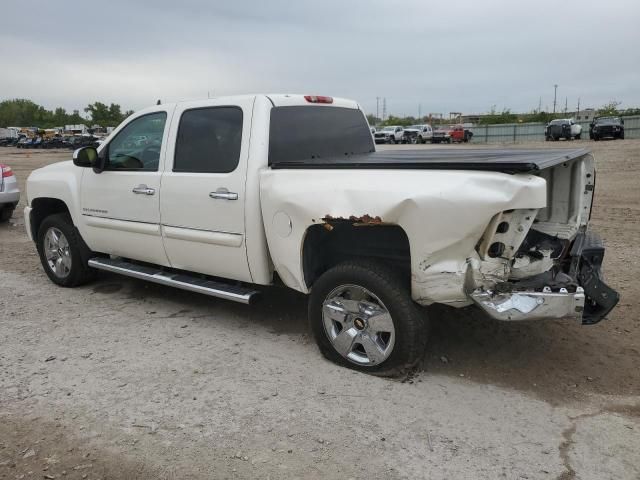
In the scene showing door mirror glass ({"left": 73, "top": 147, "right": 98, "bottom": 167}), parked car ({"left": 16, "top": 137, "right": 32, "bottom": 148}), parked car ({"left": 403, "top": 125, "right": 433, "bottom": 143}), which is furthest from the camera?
parked car ({"left": 16, "top": 137, "right": 32, "bottom": 148})

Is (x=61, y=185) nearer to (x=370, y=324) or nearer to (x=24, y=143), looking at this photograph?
(x=370, y=324)

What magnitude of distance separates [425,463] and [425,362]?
1.25m

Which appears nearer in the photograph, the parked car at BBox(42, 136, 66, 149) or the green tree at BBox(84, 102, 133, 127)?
the parked car at BBox(42, 136, 66, 149)

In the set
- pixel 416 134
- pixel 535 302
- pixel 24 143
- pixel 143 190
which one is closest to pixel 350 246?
pixel 535 302

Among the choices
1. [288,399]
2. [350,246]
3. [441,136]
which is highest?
[350,246]

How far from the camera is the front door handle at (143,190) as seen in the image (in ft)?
15.7

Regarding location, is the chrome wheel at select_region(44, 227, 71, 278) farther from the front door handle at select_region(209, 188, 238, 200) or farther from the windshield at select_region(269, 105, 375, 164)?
the windshield at select_region(269, 105, 375, 164)

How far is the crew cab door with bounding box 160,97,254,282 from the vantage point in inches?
166

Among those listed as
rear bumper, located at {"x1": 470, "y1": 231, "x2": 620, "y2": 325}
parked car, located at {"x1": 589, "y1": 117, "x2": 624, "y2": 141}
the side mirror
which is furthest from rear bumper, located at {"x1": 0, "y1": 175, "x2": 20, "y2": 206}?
parked car, located at {"x1": 589, "y1": 117, "x2": 624, "y2": 141}

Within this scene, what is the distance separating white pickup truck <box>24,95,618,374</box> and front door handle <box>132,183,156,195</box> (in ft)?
0.05

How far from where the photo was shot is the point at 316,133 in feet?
15.6

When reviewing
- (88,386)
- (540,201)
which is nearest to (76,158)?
(88,386)

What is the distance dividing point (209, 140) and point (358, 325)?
1959 mm

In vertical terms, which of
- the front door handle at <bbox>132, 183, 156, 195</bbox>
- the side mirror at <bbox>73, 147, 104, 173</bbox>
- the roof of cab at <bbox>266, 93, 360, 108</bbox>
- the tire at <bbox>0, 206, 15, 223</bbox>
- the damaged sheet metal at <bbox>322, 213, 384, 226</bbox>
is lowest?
the tire at <bbox>0, 206, 15, 223</bbox>
